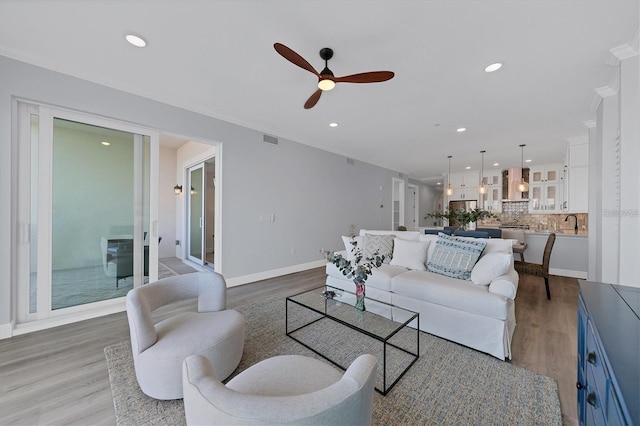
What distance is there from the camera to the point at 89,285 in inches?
118

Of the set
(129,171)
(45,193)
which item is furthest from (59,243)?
(129,171)

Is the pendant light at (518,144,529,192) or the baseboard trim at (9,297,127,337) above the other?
the pendant light at (518,144,529,192)

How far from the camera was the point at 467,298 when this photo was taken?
2.27m

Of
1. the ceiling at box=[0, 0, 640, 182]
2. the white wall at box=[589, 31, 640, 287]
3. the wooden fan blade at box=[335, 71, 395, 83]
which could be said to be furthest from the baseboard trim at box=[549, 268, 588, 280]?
the wooden fan blade at box=[335, 71, 395, 83]

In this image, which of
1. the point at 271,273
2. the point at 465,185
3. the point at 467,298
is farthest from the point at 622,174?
the point at 465,185

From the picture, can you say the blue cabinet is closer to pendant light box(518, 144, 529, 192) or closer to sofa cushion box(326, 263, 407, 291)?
sofa cushion box(326, 263, 407, 291)

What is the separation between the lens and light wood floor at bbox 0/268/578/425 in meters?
1.55

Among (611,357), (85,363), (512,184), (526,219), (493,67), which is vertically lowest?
(85,363)

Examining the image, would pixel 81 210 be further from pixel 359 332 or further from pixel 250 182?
pixel 359 332

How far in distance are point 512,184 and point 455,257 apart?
592 centimetres

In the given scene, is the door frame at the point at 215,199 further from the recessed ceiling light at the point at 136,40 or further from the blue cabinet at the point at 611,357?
the blue cabinet at the point at 611,357

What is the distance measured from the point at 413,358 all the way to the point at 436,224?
10961mm

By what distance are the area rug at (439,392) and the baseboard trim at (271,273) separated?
1.82 meters

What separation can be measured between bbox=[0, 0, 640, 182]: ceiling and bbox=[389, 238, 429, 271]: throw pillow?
197 centimetres
